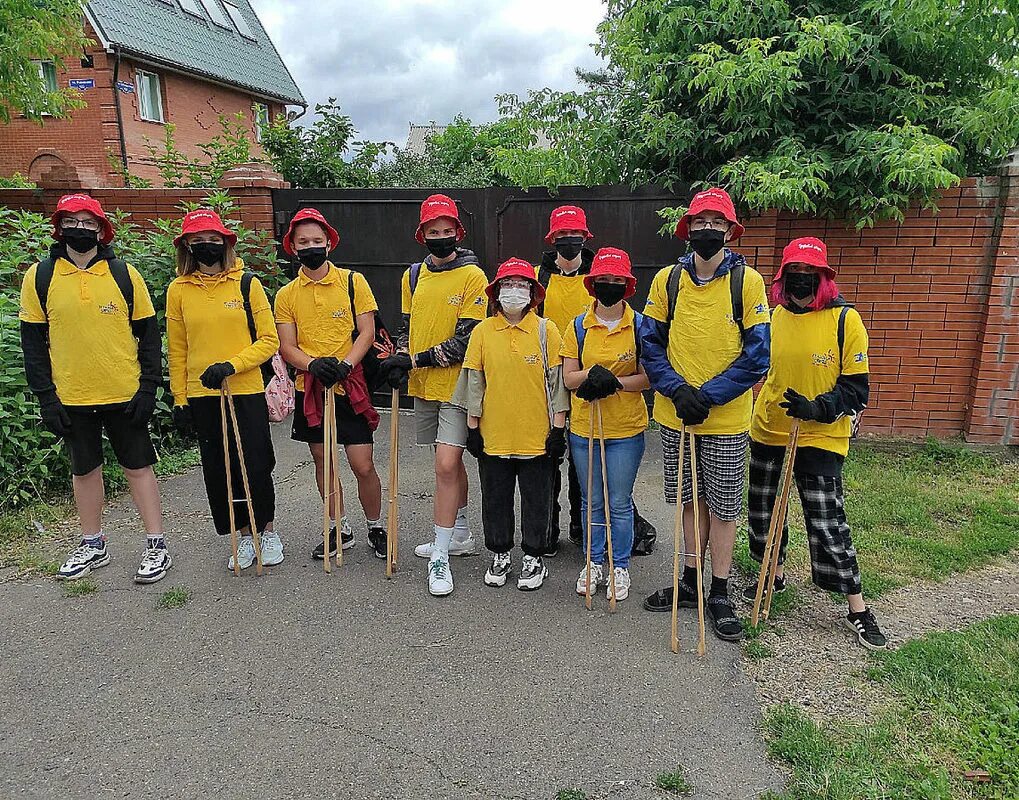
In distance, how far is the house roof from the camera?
63.8 ft

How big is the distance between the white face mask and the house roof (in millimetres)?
19639

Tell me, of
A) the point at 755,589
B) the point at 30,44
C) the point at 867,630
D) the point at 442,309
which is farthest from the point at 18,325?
the point at 30,44

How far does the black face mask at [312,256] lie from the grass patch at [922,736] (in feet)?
10.3

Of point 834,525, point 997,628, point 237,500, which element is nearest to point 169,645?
point 237,500

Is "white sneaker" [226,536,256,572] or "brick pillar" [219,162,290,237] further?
"brick pillar" [219,162,290,237]

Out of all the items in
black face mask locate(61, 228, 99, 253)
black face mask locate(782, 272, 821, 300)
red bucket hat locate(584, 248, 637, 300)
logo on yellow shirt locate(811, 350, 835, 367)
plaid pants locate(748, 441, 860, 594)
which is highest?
black face mask locate(61, 228, 99, 253)

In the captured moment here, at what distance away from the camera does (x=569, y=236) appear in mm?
4223

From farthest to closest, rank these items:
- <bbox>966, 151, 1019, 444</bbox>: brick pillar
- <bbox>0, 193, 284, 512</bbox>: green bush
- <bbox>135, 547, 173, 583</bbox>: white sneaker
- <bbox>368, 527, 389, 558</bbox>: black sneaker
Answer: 1. <bbox>966, 151, 1019, 444</bbox>: brick pillar
2. <bbox>0, 193, 284, 512</bbox>: green bush
3. <bbox>368, 527, 389, 558</bbox>: black sneaker
4. <bbox>135, 547, 173, 583</bbox>: white sneaker

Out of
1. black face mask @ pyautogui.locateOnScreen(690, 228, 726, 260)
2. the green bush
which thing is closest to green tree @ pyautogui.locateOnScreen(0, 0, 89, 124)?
the green bush

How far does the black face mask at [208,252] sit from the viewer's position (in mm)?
3910

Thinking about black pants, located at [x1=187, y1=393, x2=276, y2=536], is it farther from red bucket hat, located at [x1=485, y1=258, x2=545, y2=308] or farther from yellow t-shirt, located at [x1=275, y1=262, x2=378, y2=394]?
red bucket hat, located at [x1=485, y1=258, x2=545, y2=308]

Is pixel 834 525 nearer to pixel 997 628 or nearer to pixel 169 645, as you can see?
pixel 997 628

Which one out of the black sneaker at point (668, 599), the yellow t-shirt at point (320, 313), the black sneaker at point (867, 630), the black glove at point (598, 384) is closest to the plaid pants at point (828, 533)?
the black sneaker at point (867, 630)

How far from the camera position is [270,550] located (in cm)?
442
